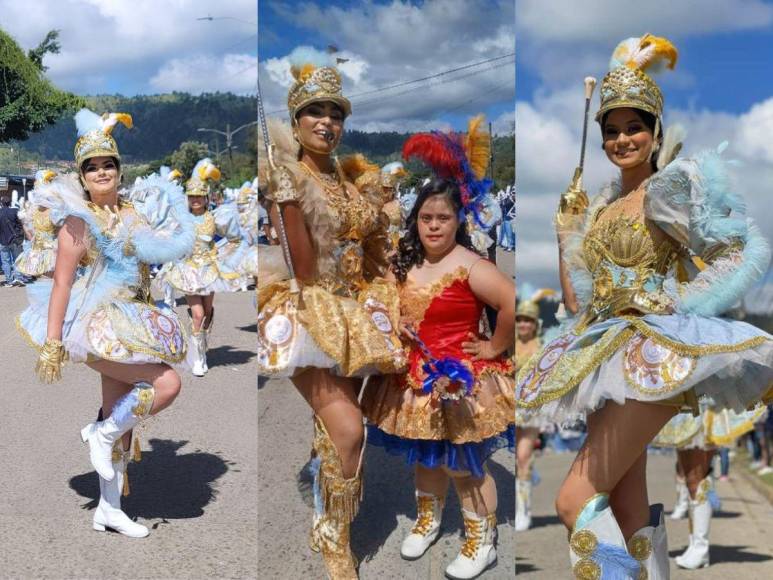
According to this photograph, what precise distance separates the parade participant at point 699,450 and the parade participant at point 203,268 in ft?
14.9

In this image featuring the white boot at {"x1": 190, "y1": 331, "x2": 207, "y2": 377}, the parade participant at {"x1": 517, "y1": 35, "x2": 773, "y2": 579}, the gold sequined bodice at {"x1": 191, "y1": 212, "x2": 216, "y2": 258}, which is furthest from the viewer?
the gold sequined bodice at {"x1": 191, "y1": 212, "x2": 216, "y2": 258}

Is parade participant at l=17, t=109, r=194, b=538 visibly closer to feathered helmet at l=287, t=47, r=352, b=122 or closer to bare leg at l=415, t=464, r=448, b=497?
bare leg at l=415, t=464, r=448, b=497

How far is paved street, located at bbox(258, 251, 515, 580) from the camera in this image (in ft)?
11.4

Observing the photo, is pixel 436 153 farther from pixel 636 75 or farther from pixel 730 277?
pixel 730 277

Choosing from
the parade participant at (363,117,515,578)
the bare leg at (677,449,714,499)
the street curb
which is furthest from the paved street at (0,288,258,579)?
the street curb

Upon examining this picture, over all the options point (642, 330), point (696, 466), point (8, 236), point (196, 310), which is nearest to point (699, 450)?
point (696, 466)

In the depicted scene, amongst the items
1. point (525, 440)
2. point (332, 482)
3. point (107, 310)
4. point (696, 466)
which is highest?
point (107, 310)

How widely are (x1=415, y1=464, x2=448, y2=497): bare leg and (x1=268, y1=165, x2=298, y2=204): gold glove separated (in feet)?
4.41

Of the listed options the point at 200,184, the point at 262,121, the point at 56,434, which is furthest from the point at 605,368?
the point at 200,184

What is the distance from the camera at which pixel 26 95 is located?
2219 centimetres

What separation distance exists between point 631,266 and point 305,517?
1.64m

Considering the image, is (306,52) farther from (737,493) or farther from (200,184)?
(737,493)

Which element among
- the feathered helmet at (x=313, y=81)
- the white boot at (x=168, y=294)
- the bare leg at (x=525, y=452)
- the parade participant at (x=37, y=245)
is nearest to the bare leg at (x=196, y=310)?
the white boot at (x=168, y=294)

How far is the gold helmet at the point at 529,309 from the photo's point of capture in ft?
21.2
